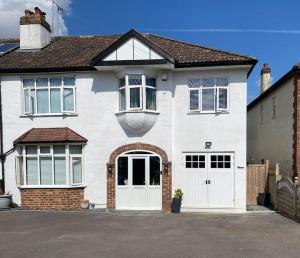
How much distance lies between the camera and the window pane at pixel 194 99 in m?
14.1

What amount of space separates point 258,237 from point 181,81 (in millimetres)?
7087

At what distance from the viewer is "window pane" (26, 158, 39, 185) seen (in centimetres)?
1461

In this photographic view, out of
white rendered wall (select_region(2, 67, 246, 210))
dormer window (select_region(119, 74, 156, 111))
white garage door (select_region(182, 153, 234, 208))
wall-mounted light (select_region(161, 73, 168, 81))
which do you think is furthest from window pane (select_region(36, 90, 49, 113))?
white garage door (select_region(182, 153, 234, 208))

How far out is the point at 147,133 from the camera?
1405cm

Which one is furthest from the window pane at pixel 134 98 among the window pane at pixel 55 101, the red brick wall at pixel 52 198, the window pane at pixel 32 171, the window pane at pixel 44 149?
the window pane at pixel 32 171

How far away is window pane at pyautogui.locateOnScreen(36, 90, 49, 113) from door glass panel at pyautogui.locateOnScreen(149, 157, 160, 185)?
5134 mm

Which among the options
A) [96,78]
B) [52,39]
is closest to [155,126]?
[96,78]

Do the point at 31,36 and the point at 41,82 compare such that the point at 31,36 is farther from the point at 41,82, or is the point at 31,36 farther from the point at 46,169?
the point at 46,169

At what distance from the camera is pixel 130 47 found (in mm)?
13664

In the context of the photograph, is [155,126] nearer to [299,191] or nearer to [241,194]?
[241,194]

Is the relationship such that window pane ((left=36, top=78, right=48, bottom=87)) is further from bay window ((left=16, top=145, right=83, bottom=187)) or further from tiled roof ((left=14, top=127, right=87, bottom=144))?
bay window ((left=16, top=145, right=83, bottom=187))

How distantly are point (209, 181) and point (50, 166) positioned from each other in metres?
6.79

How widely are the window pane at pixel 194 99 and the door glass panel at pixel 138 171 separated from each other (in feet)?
10.1

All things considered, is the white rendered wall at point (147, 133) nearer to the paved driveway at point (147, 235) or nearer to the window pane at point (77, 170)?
the window pane at point (77, 170)
